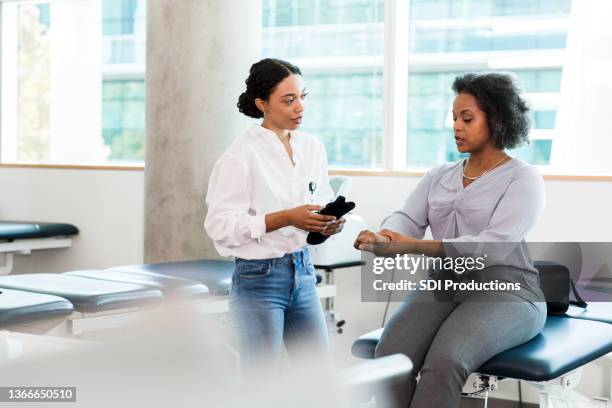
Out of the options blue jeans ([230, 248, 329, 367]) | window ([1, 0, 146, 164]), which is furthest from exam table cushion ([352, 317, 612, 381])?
window ([1, 0, 146, 164])

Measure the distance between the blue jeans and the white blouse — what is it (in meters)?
0.04

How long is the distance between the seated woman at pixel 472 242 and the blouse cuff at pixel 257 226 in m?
0.40

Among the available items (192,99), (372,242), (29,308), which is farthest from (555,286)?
(192,99)

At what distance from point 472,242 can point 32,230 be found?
3.34m

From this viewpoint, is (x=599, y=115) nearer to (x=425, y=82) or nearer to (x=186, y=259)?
(x=425, y=82)

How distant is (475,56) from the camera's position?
14.8ft

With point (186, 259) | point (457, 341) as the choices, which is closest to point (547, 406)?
point (457, 341)

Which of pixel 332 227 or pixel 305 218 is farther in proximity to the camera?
pixel 332 227

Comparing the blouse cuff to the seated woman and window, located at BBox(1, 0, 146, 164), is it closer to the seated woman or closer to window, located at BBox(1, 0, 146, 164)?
the seated woman

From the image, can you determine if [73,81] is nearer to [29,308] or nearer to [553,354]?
[29,308]

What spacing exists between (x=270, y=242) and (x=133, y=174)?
3.00 meters

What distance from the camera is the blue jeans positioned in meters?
2.32

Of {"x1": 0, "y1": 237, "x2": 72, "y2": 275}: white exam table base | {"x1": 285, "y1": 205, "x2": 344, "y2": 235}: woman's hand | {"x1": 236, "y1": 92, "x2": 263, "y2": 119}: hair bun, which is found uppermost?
{"x1": 236, "y1": 92, "x2": 263, "y2": 119}: hair bun

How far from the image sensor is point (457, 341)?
243 cm
